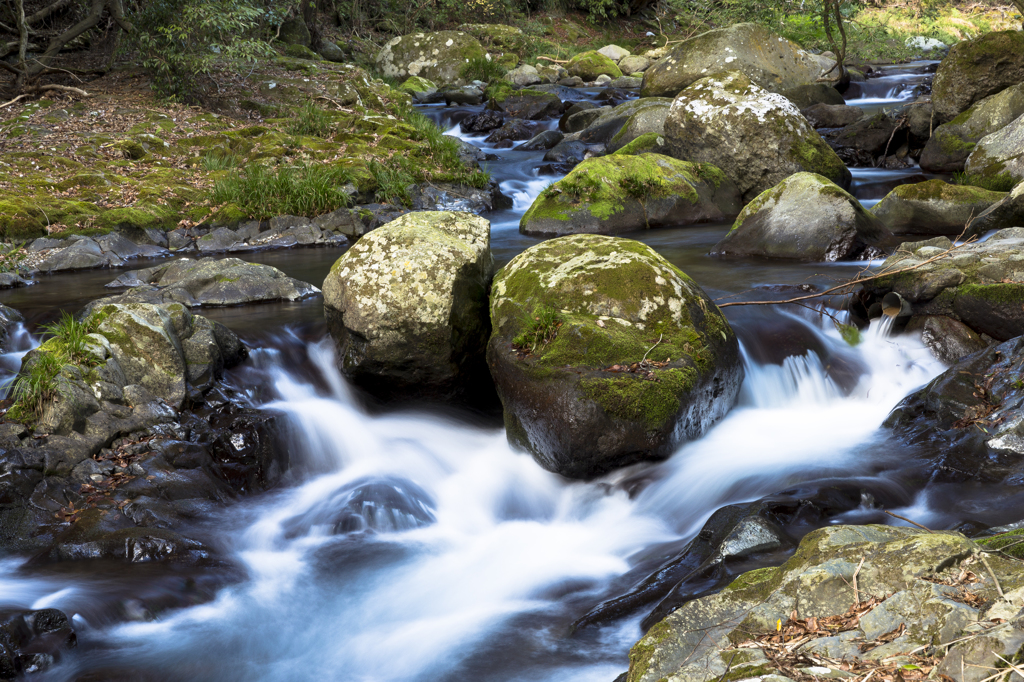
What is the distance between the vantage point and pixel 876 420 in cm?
597

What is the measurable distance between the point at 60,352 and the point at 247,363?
1.57 m

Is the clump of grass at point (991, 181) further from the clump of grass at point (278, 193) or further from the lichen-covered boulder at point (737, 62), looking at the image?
the clump of grass at point (278, 193)

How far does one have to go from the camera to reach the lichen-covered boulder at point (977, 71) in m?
12.1

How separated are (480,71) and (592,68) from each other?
399 centimetres

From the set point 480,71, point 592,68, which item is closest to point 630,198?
point 480,71

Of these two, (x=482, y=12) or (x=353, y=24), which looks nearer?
(x=353, y=24)

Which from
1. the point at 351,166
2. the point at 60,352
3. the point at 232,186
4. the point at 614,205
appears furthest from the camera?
the point at 351,166

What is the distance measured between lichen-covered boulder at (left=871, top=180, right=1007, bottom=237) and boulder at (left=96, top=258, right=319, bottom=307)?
24.6 ft

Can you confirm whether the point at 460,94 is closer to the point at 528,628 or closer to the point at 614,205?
the point at 614,205

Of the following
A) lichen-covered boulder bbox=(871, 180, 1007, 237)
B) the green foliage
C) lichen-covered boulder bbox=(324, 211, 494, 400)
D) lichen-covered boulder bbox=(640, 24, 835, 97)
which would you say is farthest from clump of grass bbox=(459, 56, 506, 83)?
lichen-covered boulder bbox=(324, 211, 494, 400)

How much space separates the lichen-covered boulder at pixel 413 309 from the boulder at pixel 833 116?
1160 centimetres

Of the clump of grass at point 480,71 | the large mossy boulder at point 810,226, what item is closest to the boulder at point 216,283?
the large mossy boulder at point 810,226

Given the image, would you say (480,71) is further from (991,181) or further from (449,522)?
(449,522)

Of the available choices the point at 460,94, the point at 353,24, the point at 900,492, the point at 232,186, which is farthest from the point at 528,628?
the point at 353,24
